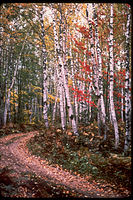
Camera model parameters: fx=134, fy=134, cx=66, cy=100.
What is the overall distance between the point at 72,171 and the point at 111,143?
2.67 metres

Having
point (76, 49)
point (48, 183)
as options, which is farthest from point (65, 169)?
point (76, 49)

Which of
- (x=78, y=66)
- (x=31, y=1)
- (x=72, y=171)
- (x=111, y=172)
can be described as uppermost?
(x=78, y=66)

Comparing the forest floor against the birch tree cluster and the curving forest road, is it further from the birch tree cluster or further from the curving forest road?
the birch tree cluster

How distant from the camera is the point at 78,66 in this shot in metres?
15.7

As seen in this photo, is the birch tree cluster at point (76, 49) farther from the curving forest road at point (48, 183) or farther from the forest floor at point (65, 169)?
the curving forest road at point (48, 183)

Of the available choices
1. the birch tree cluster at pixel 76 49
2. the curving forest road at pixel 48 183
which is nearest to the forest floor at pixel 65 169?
the curving forest road at pixel 48 183

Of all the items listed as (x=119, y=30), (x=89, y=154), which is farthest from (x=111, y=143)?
(x=119, y=30)

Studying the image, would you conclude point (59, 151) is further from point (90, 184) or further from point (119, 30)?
point (119, 30)

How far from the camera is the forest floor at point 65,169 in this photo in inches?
152

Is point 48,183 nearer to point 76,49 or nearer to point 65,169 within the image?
point 65,169

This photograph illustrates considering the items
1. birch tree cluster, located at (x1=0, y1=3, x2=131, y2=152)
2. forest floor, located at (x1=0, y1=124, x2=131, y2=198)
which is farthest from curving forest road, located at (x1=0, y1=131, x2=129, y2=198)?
birch tree cluster, located at (x1=0, y1=3, x2=131, y2=152)

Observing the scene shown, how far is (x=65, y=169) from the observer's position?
20.6 feet

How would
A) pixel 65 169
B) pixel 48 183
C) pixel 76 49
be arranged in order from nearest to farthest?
1. pixel 48 183
2. pixel 65 169
3. pixel 76 49

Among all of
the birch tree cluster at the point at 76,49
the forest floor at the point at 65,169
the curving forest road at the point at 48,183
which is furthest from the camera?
the birch tree cluster at the point at 76,49
